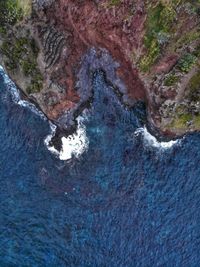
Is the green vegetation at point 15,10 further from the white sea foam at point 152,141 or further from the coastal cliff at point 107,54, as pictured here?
the white sea foam at point 152,141

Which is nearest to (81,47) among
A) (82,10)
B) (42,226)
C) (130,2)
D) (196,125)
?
(82,10)

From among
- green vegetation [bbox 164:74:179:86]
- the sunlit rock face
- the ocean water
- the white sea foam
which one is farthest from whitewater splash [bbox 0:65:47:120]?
green vegetation [bbox 164:74:179:86]

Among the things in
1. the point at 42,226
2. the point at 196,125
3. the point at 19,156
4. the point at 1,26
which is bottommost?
the point at 42,226

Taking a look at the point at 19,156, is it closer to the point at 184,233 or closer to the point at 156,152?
the point at 156,152

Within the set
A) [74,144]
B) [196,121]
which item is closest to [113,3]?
[196,121]

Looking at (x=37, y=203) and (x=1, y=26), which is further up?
(x=1, y=26)

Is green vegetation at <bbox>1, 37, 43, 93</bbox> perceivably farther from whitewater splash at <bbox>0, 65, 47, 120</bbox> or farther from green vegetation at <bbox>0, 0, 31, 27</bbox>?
green vegetation at <bbox>0, 0, 31, 27</bbox>

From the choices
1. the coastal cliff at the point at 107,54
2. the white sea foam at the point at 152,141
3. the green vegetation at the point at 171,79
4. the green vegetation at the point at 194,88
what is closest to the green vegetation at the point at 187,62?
the coastal cliff at the point at 107,54
